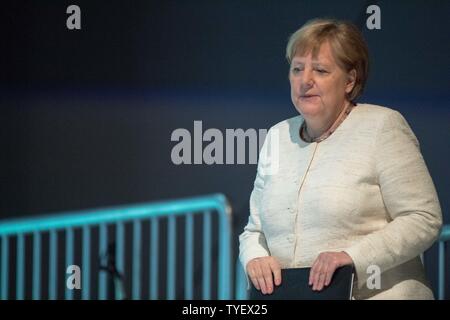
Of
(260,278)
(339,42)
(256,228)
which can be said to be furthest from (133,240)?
(339,42)

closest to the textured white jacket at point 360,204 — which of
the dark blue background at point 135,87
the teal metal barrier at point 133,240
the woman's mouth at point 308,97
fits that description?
the woman's mouth at point 308,97

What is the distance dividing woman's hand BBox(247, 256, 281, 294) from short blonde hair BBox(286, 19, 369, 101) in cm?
58

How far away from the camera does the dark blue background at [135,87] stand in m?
2.59

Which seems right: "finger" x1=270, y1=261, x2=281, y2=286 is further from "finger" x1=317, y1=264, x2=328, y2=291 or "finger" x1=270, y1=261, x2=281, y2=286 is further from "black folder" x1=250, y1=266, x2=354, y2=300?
"finger" x1=317, y1=264, x2=328, y2=291

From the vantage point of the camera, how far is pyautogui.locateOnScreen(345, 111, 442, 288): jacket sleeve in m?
1.96

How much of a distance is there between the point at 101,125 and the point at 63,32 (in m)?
0.35

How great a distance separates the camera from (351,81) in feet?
7.04

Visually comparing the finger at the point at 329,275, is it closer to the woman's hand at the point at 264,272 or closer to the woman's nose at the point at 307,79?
the woman's hand at the point at 264,272

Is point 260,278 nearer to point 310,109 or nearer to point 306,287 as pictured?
point 306,287

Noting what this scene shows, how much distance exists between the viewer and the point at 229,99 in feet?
8.56

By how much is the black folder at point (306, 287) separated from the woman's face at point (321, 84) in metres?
0.43

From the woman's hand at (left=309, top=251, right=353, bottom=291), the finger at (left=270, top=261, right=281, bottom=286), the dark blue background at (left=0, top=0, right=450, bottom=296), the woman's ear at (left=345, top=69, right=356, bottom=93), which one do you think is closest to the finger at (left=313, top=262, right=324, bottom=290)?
the woman's hand at (left=309, top=251, right=353, bottom=291)

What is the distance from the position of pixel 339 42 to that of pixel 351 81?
12 centimetres

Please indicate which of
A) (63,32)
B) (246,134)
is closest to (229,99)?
(246,134)
